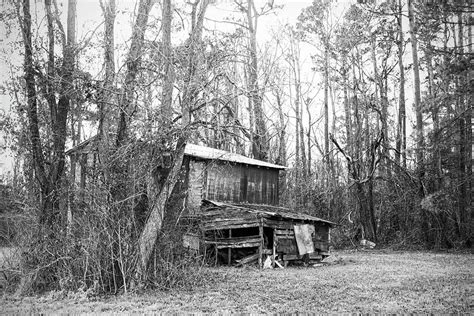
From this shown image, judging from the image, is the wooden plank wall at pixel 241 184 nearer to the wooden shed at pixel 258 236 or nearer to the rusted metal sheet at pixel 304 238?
the wooden shed at pixel 258 236

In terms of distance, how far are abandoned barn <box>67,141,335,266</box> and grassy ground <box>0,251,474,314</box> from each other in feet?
10.2

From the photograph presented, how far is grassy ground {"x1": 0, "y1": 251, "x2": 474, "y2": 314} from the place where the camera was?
9.07 m

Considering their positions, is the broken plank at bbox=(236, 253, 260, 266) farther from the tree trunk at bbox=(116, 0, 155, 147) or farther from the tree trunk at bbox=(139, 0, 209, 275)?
the tree trunk at bbox=(116, 0, 155, 147)

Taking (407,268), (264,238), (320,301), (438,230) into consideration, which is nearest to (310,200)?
(438,230)

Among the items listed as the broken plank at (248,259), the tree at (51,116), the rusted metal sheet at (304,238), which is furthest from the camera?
the rusted metal sheet at (304,238)

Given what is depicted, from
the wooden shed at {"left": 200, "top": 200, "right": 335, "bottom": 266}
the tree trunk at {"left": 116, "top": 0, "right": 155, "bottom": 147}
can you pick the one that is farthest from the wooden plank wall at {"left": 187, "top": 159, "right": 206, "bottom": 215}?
the tree trunk at {"left": 116, "top": 0, "right": 155, "bottom": 147}

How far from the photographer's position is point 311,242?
20.3 meters

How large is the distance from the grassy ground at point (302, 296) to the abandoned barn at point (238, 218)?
10.2 feet

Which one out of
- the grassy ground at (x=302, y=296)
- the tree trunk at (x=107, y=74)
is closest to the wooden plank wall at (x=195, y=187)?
the grassy ground at (x=302, y=296)

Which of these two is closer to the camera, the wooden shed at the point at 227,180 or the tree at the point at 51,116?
the tree at the point at 51,116

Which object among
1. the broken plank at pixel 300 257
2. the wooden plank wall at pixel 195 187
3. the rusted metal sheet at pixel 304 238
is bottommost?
the broken plank at pixel 300 257

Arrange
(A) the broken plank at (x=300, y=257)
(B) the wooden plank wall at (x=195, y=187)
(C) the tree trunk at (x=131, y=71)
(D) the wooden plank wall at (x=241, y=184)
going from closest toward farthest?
(C) the tree trunk at (x=131, y=71), (A) the broken plank at (x=300, y=257), (B) the wooden plank wall at (x=195, y=187), (D) the wooden plank wall at (x=241, y=184)

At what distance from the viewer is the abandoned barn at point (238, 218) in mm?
18609

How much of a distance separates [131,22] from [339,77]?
23.2m
